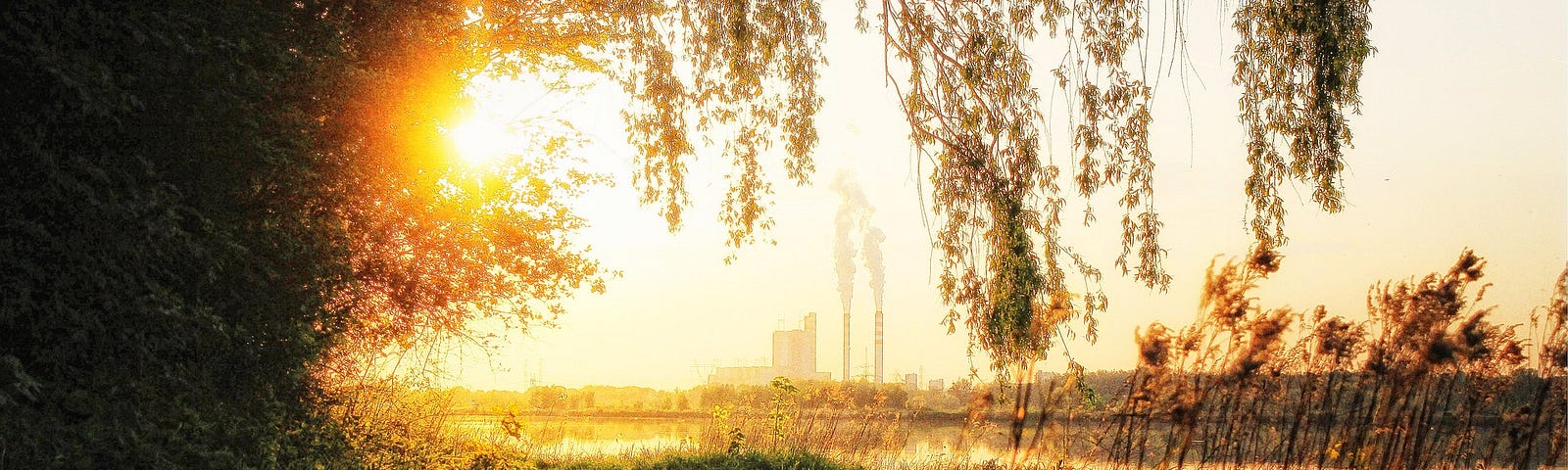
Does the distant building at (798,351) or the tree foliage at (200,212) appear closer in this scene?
the tree foliage at (200,212)

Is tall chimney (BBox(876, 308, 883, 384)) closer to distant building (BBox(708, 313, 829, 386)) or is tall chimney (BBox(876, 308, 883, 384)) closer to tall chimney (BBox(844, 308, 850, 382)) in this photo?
tall chimney (BBox(844, 308, 850, 382))

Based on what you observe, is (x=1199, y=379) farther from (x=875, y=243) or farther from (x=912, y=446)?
(x=875, y=243)

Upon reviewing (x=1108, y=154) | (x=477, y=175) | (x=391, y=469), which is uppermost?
(x=477, y=175)

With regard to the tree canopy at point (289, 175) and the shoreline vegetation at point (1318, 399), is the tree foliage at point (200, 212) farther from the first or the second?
the shoreline vegetation at point (1318, 399)

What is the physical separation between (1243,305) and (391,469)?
4.90m

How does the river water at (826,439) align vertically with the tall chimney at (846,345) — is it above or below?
below

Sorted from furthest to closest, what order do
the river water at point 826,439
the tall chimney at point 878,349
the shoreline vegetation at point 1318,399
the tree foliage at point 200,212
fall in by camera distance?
1. the tall chimney at point 878,349
2. the river water at point 826,439
3. the shoreline vegetation at point 1318,399
4. the tree foliage at point 200,212

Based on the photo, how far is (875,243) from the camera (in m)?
24.9

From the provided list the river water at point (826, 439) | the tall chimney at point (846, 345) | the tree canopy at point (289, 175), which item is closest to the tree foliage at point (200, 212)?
the tree canopy at point (289, 175)

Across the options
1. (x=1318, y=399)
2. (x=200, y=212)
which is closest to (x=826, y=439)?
(x=1318, y=399)

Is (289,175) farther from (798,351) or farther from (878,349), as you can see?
(798,351)

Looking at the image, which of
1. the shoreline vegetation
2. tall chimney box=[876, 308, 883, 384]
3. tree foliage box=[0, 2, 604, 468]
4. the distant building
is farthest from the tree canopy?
the distant building

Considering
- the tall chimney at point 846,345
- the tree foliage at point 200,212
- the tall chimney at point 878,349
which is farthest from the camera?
the tall chimney at point 846,345

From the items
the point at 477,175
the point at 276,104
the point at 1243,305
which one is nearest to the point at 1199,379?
the point at 1243,305
